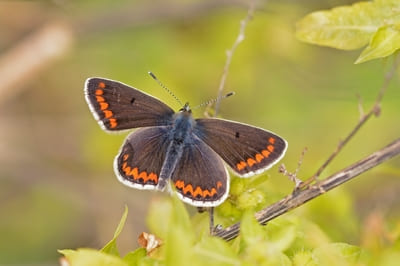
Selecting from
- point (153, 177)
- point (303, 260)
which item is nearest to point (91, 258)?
point (303, 260)

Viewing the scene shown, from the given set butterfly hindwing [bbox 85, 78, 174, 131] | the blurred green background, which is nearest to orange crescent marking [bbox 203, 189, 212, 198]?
butterfly hindwing [bbox 85, 78, 174, 131]

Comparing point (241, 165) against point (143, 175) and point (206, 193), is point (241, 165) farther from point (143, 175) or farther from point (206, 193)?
point (143, 175)

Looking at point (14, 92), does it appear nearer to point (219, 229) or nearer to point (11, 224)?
point (11, 224)

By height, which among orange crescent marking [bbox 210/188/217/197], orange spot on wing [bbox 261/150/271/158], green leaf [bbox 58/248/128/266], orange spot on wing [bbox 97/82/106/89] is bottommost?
green leaf [bbox 58/248/128/266]

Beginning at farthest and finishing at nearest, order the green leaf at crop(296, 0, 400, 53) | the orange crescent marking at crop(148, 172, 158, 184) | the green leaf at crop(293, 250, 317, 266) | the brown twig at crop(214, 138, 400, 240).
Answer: the orange crescent marking at crop(148, 172, 158, 184)
the green leaf at crop(296, 0, 400, 53)
the brown twig at crop(214, 138, 400, 240)
the green leaf at crop(293, 250, 317, 266)

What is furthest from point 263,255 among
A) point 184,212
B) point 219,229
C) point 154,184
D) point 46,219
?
point 46,219

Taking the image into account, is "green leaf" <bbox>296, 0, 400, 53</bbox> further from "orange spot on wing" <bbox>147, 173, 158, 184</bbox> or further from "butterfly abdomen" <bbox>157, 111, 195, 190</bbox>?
"orange spot on wing" <bbox>147, 173, 158, 184</bbox>

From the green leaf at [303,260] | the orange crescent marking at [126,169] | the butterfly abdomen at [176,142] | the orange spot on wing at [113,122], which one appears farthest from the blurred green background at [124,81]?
the green leaf at [303,260]

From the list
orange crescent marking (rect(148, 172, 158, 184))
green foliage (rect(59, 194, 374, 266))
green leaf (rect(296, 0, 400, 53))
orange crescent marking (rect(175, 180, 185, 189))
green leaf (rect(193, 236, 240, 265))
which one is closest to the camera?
green foliage (rect(59, 194, 374, 266))

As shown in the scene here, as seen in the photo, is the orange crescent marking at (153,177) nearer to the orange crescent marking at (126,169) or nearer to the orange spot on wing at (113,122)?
the orange crescent marking at (126,169)

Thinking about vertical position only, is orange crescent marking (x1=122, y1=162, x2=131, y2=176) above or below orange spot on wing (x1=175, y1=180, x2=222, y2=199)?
above
